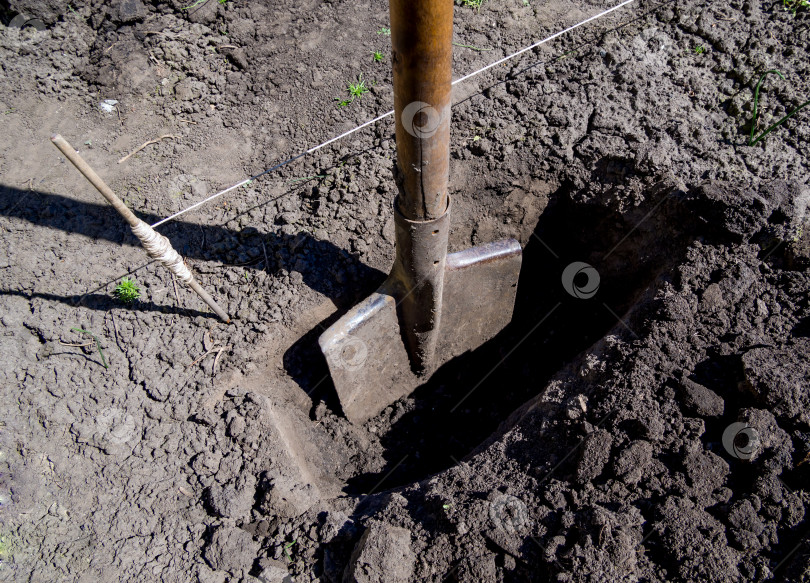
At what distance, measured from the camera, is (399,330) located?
105 inches

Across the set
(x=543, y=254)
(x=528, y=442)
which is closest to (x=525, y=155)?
(x=543, y=254)

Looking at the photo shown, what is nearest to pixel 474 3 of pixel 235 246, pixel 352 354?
pixel 235 246

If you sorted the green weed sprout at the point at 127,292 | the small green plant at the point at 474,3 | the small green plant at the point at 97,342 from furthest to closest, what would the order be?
the small green plant at the point at 474,3 < the green weed sprout at the point at 127,292 < the small green plant at the point at 97,342

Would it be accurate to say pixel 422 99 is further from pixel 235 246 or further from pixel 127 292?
pixel 127 292

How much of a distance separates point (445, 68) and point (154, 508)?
214cm

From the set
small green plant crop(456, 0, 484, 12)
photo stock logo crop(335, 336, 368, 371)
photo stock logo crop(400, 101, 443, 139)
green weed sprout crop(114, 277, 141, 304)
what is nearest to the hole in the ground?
photo stock logo crop(335, 336, 368, 371)

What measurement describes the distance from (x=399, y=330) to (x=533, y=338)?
89 centimetres

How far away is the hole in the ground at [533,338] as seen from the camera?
2.61 m

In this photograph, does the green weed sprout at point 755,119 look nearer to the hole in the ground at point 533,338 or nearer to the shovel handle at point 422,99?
the hole in the ground at point 533,338

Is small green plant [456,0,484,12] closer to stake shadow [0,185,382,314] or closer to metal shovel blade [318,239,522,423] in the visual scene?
metal shovel blade [318,239,522,423]

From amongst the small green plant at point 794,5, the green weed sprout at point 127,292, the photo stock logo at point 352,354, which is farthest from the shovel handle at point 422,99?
the small green plant at point 794,5

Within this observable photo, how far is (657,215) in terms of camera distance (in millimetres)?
2562

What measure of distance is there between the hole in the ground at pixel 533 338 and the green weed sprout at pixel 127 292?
0.88 m

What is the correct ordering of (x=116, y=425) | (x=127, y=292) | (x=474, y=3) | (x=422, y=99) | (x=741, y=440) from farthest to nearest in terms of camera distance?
(x=474, y=3) → (x=127, y=292) → (x=116, y=425) → (x=741, y=440) → (x=422, y=99)
